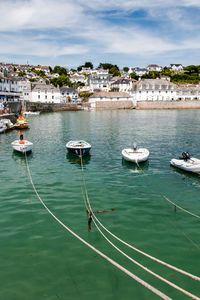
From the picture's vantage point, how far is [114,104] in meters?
127

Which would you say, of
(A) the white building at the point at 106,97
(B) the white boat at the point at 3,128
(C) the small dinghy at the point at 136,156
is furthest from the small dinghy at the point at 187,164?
(A) the white building at the point at 106,97

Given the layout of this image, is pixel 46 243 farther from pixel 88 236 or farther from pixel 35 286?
pixel 35 286

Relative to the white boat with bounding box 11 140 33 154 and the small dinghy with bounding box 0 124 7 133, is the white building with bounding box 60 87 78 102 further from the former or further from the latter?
the white boat with bounding box 11 140 33 154

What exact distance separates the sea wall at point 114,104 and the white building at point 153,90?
9.51 meters

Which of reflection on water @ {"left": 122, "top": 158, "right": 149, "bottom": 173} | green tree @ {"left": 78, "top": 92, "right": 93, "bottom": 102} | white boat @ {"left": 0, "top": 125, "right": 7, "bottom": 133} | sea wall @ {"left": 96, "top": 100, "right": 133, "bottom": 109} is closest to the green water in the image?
reflection on water @ {"left": 122, "top": 158, "right": 149, "bottom": 173}

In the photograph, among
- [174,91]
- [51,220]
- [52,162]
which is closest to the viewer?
[51,220]

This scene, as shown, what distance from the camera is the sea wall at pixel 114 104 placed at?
408 ft

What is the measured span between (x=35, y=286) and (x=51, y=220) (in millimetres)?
4405

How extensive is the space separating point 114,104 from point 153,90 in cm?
2651

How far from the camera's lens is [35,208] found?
1340cm

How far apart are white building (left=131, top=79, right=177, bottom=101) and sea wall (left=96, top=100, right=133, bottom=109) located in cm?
951

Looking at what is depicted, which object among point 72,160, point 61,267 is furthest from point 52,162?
point 61,267

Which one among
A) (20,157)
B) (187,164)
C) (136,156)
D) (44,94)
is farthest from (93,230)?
(44,94)

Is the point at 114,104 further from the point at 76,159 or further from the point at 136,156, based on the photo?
the point at 136,156
